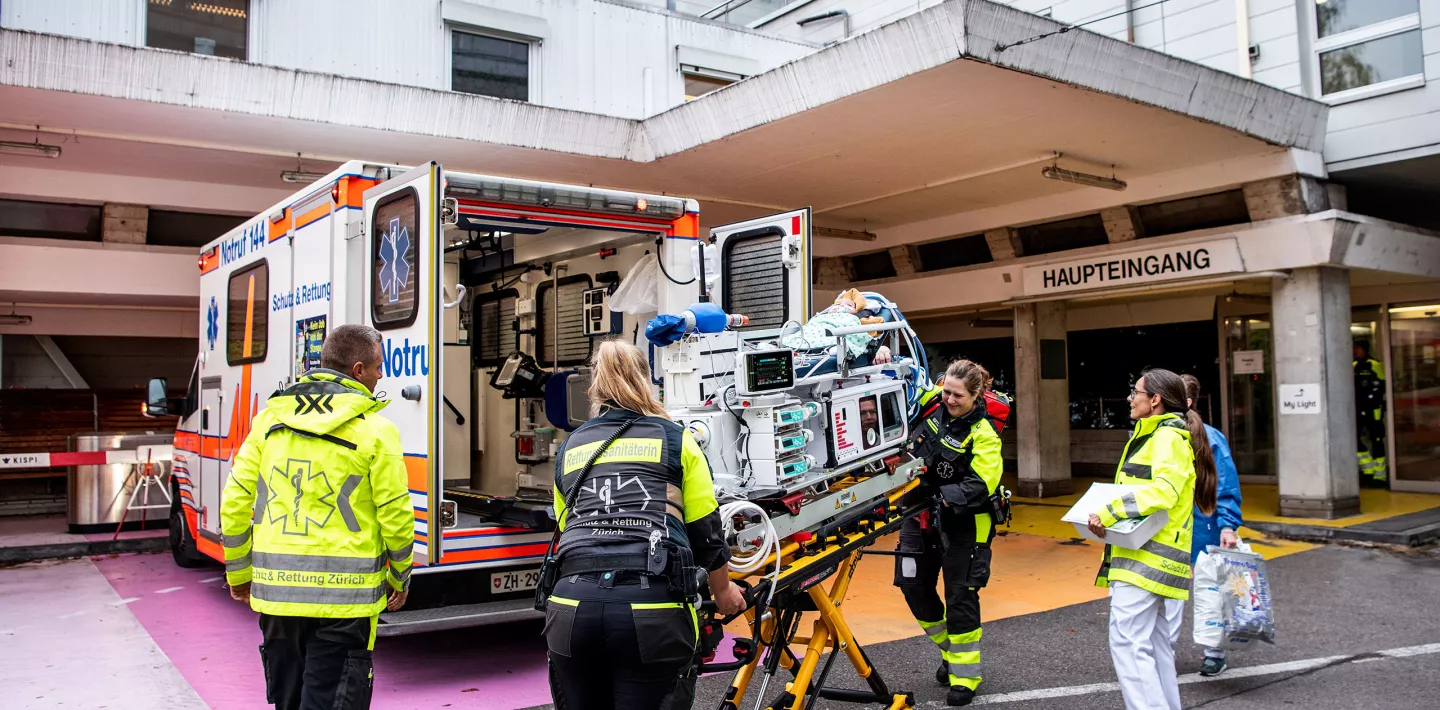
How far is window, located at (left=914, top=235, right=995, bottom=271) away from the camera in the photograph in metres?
13.1

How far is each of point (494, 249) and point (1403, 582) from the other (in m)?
7.67

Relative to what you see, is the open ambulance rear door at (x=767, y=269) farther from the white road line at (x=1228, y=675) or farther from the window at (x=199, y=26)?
the window at (x=199, y=26)

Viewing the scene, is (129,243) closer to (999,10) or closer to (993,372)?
(999,10)

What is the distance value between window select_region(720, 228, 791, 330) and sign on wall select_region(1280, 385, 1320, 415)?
698 cm

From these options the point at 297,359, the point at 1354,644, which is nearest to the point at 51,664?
the point at 297,359

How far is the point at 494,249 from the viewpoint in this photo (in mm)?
8398

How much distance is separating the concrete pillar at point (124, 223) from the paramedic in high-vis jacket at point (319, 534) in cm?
839

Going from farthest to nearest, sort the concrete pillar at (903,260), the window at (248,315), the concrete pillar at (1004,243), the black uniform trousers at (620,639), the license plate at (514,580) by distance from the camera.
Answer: the concrete pillar at (903,260) → the concrete pillar at (1004,243) → the window at (248,315) → the license plate at (514,580) → the black uniform trousers at (620,639)

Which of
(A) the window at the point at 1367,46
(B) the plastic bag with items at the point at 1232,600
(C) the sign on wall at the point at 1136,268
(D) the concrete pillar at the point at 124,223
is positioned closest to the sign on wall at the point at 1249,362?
(C) the sign on wall at the point at 1136,268

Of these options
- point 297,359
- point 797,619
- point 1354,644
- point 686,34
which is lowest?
point 1354,644

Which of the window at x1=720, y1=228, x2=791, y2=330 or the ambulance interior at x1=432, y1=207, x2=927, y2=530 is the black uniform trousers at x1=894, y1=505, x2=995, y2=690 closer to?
the ambulance interior at x1=432, y1=207, x2=927, y2=530

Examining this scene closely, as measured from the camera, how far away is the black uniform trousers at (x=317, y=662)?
3.23 metres

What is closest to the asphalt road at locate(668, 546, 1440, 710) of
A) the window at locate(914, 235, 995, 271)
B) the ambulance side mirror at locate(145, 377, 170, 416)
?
the ambulance side mirror at locate(145, 377, 170, 416)

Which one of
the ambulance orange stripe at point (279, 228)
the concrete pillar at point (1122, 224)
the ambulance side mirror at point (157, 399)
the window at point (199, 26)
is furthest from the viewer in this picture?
the window at point (199, 26)
